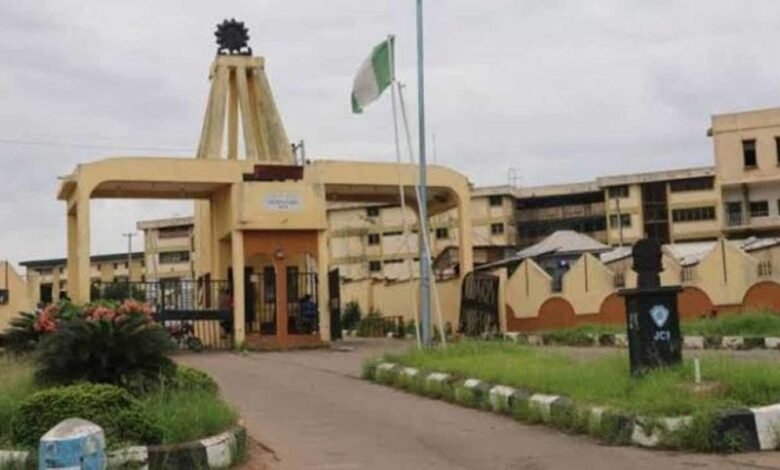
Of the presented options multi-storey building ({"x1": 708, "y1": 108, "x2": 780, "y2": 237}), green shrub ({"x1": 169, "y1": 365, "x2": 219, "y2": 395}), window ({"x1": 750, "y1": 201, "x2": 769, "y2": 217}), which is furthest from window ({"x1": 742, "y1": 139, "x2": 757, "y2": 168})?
green shrub ({"x1": 169, "y1": 365, "x2": 219, "y2": 395})

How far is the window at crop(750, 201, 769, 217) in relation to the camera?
56344 millimetres

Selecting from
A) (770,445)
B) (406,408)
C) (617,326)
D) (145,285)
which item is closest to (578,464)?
(770,445)

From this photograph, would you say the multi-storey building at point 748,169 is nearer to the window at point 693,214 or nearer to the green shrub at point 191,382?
the window at point 693,214

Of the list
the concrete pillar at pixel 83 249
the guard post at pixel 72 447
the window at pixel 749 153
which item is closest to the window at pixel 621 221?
the window at pixel 749 153

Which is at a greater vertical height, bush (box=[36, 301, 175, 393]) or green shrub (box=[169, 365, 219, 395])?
bush (box=[36, 301, 175, 393])

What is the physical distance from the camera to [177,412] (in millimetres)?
9211

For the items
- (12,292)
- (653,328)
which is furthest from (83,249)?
(653,328)

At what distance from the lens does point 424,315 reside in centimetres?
1884

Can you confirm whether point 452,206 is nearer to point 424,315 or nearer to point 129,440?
point 424,315

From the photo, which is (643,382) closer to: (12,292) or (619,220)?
(12,292)

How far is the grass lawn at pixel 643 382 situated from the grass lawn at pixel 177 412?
3.77 meters

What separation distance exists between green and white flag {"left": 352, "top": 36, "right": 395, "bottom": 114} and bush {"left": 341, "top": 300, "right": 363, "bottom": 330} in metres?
19.2

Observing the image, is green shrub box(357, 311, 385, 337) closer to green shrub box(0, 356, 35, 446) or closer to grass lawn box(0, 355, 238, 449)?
green shrub box(0, 356, 35, 446)

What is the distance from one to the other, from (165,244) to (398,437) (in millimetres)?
87826
